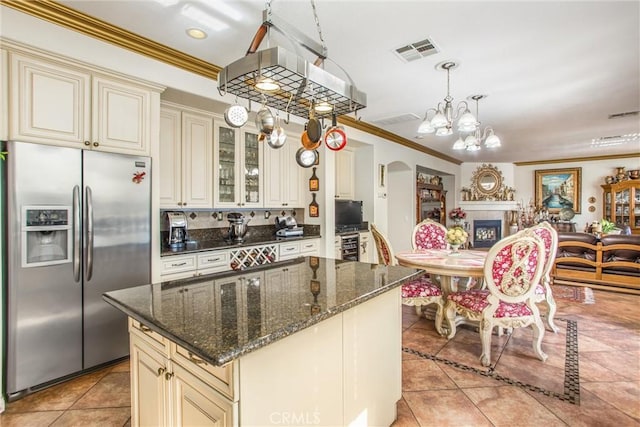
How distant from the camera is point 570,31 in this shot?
94.6 inches

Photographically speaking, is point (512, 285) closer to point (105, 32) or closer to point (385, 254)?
point (385, 254)

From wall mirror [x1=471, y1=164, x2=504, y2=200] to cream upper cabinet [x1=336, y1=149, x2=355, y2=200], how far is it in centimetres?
514

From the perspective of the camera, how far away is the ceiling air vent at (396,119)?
4543 mm

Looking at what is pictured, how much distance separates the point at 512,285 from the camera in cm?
251

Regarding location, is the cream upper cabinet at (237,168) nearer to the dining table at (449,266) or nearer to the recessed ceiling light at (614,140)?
the dining table at (449,266)

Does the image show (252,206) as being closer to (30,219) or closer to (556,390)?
(30,219)

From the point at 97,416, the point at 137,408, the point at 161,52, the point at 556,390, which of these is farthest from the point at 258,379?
the point at 161,52

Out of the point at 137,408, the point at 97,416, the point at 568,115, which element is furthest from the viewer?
the point at 568,115

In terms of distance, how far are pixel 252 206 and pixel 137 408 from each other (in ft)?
8.84

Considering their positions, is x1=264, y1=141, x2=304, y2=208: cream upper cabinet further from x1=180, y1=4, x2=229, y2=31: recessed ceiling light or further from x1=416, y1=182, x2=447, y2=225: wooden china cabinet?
x1=416, y1=182, x2=447, y2=225: wooden china cabinet

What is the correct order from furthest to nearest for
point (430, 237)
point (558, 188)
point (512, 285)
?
point (558, 188)
point (430, 237)
point (512, 285)

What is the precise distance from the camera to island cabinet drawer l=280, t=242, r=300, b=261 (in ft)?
12.8

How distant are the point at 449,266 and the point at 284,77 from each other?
2.16m

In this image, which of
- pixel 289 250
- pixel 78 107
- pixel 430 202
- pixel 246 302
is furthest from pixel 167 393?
pixel 430 202
